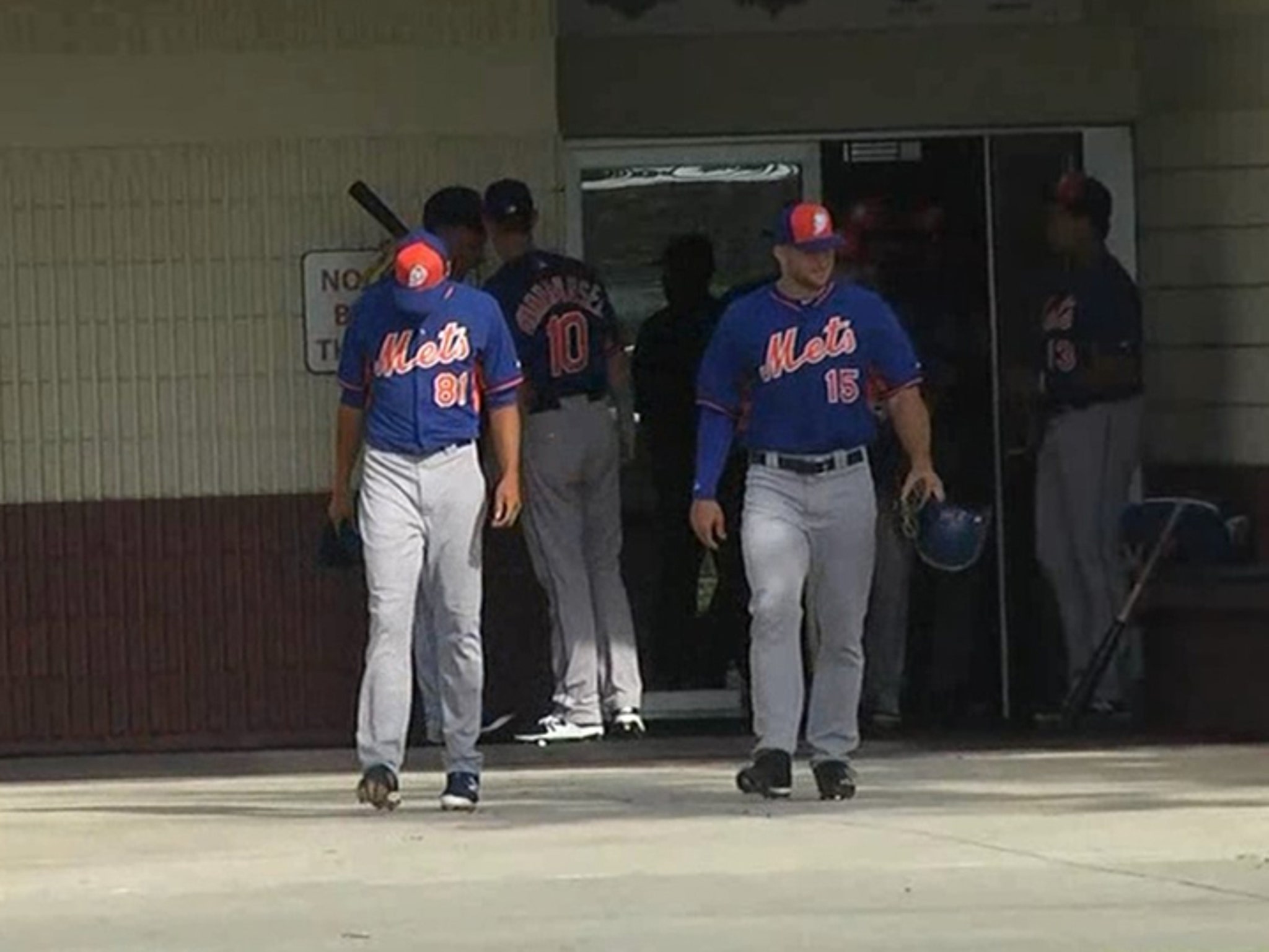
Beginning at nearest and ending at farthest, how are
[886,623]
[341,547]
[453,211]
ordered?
[341,547] < [453,211] < [886,623]

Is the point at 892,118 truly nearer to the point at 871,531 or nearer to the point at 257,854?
the point at 871,531

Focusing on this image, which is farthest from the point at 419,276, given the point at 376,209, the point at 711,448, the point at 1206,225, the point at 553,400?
the point at 1206,225

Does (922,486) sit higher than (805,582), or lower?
higher

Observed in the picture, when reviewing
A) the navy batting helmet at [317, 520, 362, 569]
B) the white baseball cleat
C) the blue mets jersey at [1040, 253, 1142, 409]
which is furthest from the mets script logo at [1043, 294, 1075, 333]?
the navy batting helmet at [317, 520, 362, 569]

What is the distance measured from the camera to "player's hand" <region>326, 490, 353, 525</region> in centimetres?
1249

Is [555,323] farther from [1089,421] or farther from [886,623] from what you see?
[1089,421]

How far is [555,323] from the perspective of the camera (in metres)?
14.4

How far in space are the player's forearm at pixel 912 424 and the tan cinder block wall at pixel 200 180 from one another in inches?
123

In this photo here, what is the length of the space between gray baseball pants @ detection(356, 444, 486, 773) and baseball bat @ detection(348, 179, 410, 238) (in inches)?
101

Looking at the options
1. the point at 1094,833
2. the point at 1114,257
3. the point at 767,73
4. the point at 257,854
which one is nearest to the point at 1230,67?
the point at 1114,257

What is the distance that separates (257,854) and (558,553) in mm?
3291

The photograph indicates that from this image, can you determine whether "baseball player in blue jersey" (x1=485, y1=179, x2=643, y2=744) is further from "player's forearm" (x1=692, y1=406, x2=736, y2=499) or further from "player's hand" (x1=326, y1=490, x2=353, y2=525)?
"player's forearm" (x1=692, y1=406, x2=736, y2=499)

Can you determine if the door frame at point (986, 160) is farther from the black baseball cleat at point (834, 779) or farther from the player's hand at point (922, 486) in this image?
the player's hand at point (922, 486)

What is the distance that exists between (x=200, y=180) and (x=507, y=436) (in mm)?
3020
